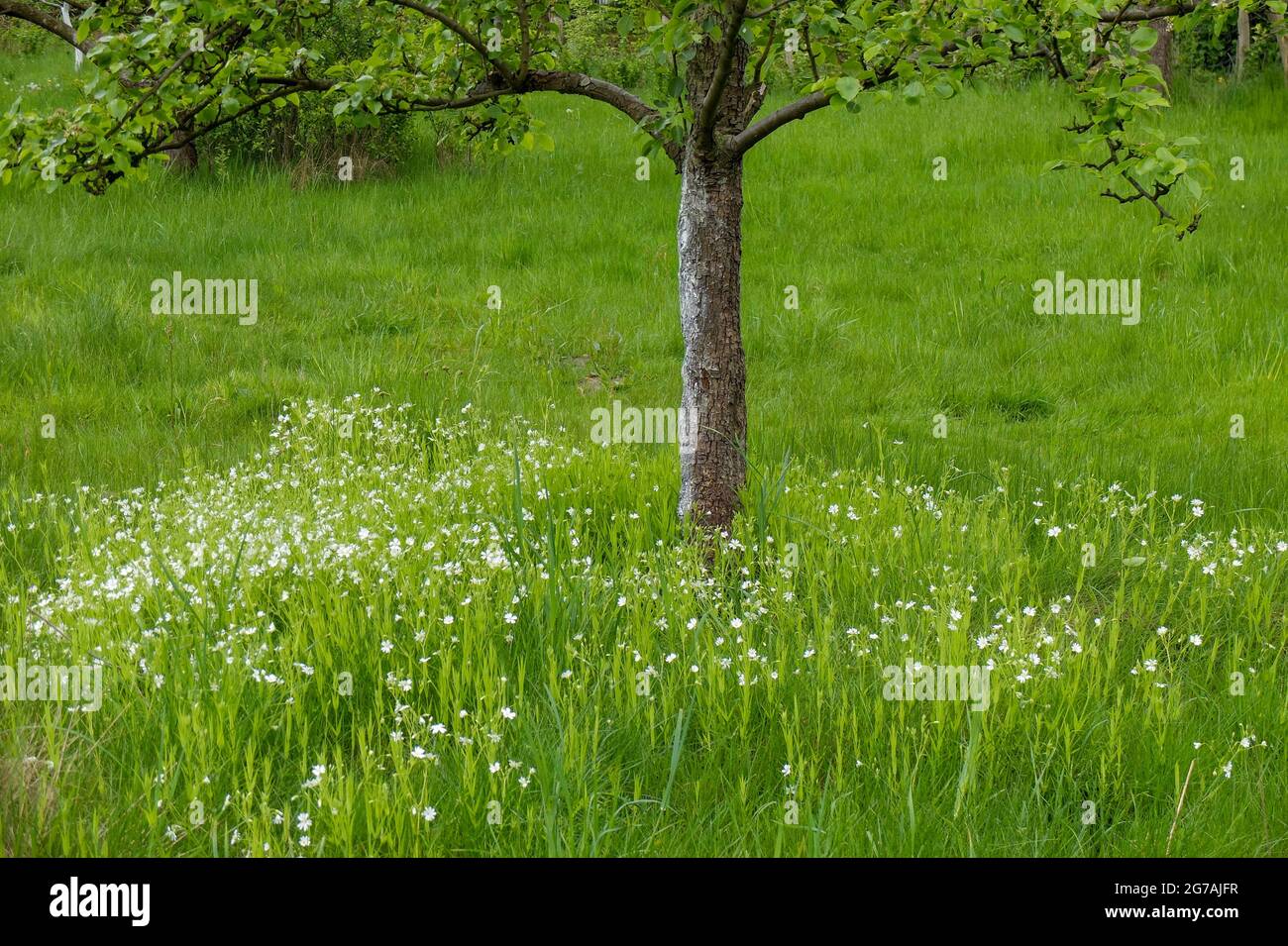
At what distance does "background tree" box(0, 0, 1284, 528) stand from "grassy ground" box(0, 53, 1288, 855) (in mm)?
1312

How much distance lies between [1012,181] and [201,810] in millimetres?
12285

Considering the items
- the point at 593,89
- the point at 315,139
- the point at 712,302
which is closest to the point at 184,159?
the point at 315,139

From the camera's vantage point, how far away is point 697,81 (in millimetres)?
6375

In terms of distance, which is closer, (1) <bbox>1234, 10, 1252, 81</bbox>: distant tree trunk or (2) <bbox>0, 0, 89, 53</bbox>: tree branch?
(2) <bbox>0, 0, 89, 53</bbox>: tree branch

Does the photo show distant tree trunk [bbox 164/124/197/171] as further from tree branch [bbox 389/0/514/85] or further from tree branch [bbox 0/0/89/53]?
tree branch [bbox 389/0/514/85]
